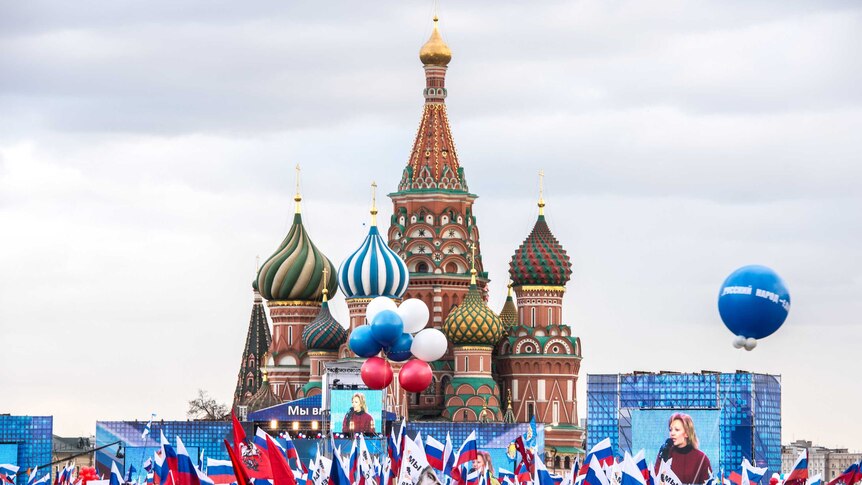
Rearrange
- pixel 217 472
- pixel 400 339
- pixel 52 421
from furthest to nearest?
pixel 52 421 → pixel 400 339 → pixel 217 472

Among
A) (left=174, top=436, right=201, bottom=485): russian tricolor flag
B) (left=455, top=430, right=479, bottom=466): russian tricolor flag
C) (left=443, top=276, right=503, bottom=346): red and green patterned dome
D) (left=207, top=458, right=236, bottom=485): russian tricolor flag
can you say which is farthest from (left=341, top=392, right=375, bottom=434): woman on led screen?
(left=174, top=436, right=201, bottom=485): russian tricolor flag

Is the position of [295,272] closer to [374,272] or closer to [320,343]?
[320,343]

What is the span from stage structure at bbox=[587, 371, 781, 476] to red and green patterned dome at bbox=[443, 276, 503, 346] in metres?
13.7

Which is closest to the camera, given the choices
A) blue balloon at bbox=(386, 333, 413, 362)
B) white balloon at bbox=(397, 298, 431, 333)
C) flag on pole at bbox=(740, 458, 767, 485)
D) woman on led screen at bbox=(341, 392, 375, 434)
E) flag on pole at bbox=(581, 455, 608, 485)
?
flag on pole at bbox=(581, 455, 608, 485)

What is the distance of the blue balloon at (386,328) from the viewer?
4809cm

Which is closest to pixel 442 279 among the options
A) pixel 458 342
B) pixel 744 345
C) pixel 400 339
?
pixel 458 342

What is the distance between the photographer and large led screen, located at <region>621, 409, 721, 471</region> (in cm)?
5222

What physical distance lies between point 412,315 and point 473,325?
822 inches

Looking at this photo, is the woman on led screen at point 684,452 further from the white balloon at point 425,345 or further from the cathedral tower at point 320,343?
the cathedral tower at point 320,343

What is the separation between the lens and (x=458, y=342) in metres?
71.8

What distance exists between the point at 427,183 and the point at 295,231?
5235 millimetres

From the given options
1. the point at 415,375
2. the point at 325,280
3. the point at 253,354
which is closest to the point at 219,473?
the point at 415,375

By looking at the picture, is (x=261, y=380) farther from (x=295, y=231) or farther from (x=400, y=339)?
(x=400, y=339)

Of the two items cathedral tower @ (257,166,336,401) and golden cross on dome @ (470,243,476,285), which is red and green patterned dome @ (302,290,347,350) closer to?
cathedral tower @ (257,166,336,401)
